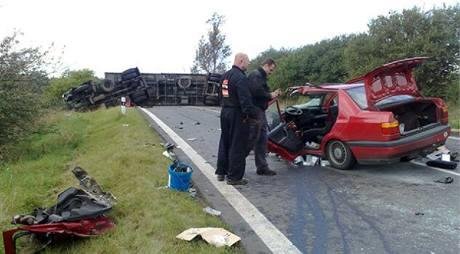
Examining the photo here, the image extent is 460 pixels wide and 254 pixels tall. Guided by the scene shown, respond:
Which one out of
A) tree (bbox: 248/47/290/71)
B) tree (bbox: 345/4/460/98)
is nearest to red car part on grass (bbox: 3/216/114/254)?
tree (bbox: 345/4/460/98)

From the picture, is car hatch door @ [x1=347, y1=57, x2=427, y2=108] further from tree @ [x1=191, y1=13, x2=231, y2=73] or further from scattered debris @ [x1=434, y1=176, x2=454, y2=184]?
tree @ [x1=191, y1=13, x2=231, y2=73]

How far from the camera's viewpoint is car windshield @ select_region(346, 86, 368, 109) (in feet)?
25.1

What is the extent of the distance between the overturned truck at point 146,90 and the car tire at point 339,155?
17.8 m

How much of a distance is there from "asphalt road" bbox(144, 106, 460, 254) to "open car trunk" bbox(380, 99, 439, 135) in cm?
68

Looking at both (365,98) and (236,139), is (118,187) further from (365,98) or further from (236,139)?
(365,98)

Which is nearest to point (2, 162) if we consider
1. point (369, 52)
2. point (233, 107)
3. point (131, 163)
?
point (131, 163)

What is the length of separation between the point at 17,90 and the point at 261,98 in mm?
6648

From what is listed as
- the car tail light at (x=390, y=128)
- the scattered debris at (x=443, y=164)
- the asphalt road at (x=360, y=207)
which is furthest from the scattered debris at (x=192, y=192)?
the scattered debris at (x=443, y=164)

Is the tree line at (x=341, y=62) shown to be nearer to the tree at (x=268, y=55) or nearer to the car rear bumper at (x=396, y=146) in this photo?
the tree at (x=268, y=55)

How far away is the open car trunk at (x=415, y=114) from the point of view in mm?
7863

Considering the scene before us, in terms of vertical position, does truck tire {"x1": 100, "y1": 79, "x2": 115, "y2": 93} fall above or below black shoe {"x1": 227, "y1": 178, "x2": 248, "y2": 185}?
above

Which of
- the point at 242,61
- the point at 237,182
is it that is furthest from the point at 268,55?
the point at 237,182

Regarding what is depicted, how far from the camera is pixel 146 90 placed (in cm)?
2592

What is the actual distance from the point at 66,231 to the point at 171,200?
1481mm
